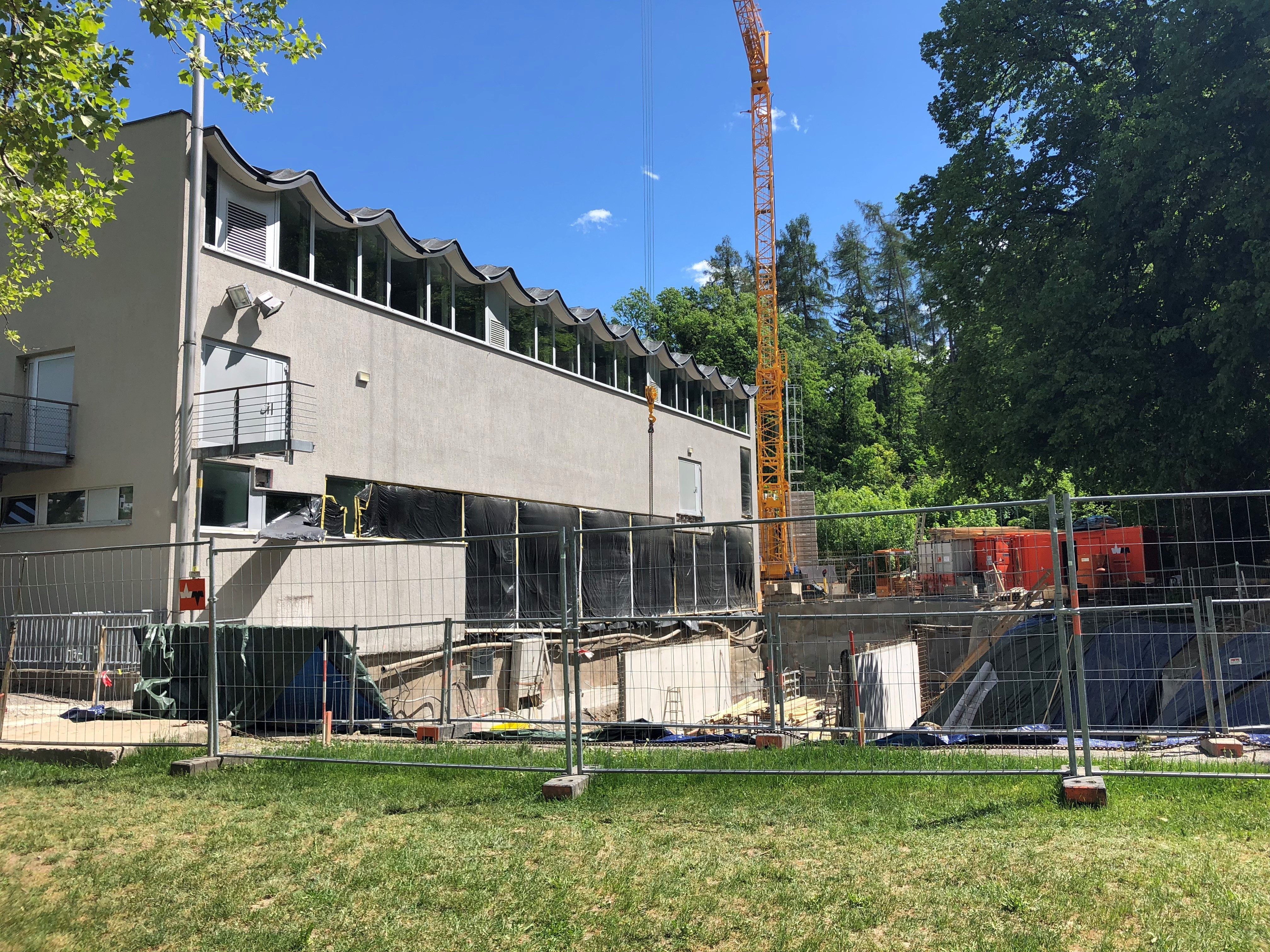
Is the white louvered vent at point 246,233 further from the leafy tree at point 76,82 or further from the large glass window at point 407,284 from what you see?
the leafy tree at point 76,82

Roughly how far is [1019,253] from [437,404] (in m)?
16.2

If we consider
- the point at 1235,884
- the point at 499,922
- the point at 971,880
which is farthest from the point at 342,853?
the point at 1235,884

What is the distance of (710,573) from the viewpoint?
25.9 meters

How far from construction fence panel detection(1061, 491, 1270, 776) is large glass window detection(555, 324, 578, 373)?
64.3 feet

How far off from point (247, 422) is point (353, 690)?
9938 millimetres

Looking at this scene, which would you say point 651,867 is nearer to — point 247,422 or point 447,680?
point 447,680

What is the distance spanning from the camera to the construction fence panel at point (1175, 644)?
8.69 m

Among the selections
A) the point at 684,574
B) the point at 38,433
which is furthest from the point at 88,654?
the point at 684,574

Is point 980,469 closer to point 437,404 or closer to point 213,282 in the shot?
point 437,404

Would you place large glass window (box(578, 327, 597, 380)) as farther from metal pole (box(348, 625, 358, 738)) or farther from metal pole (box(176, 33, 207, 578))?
metal pole (box(348, 625, 358, 738))

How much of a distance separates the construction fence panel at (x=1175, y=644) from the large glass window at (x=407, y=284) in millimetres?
16686

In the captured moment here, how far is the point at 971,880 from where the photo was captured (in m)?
4.89

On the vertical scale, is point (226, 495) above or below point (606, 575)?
above

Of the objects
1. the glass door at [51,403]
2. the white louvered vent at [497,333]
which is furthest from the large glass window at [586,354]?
the glass door at [51,403]
